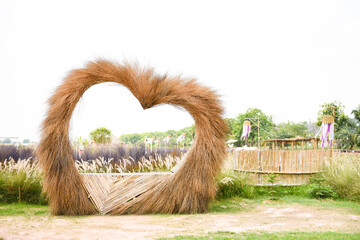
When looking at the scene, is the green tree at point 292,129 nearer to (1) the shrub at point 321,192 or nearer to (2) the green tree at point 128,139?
(2) the green tree at point 128,139

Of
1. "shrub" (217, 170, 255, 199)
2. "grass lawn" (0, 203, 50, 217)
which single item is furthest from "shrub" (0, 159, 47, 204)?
"shrub" (217, 170, 255, 199)

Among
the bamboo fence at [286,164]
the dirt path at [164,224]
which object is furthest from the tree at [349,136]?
the dirt path at [164,224]

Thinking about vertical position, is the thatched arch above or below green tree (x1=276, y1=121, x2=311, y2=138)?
below

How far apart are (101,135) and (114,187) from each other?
32.9 ft

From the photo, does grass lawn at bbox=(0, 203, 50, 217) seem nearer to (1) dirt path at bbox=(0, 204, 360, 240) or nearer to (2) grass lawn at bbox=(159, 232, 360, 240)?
(1) dirt path at bbox=(0, 204, 360, 240)

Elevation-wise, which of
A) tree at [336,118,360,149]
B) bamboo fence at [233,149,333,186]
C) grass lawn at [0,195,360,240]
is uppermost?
tree at [336,118,360,149]

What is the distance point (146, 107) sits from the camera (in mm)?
5652

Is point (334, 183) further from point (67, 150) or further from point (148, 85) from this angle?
point (67, 150)

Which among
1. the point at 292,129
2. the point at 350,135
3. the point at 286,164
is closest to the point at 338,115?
the point at 350,135

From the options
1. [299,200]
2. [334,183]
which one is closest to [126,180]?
[299,200]

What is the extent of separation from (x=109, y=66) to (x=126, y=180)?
2.04 meters

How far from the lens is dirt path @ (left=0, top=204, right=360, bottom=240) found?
4.26 meters

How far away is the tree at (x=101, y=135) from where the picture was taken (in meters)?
14.5

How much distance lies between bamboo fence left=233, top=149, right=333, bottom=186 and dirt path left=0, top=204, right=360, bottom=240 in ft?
12.6
